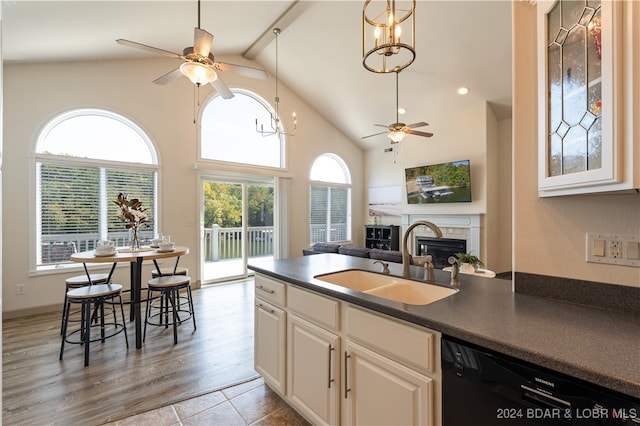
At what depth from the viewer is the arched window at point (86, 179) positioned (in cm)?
394

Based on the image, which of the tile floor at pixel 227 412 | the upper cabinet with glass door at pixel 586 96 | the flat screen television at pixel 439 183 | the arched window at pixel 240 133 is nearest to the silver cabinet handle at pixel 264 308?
the tile floor at pixel 227 412

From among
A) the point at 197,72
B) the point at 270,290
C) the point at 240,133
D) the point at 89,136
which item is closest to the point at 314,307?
the point at 270,290

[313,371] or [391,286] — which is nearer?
[313,371]

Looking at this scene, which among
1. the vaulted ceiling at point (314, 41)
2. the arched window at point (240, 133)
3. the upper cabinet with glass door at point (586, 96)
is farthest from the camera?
the arched window at point (240, 133)

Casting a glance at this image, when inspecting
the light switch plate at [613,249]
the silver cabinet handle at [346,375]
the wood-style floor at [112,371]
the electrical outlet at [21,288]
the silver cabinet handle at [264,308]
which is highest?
the light switch plate at [613,249]

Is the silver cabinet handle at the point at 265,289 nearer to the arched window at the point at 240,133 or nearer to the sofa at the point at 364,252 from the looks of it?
the sofa at the point at 364,252

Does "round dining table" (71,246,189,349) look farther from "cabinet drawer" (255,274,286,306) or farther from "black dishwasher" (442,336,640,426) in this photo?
"black dishwasher" (442,336,640,426)

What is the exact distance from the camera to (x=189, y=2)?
3355mm

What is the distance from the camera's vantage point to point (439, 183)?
5.98m

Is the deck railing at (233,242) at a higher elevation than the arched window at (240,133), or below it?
below

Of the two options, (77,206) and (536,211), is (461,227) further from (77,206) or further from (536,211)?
(77,206)

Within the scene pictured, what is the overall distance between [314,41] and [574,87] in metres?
4.71

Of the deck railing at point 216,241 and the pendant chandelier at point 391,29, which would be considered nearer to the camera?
the pendant chandelier at point 391,29

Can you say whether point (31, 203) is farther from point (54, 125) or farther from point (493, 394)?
point (493, 394)
